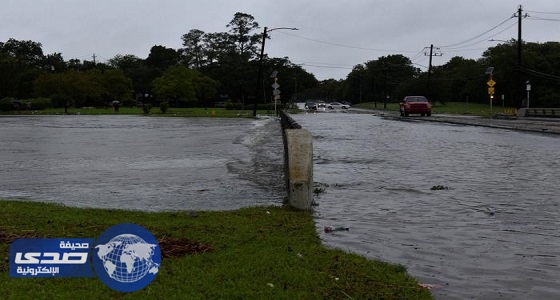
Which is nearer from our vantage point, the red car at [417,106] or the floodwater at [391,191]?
the floodwater at [391,191]

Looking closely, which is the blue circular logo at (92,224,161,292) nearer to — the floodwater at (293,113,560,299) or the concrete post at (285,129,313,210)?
the floodwater at (293,113,560,299)

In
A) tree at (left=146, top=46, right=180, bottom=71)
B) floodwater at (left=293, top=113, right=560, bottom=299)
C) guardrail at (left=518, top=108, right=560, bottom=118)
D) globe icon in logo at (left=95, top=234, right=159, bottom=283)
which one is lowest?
floodwater at (left=293, top=113, right=560, bottom=299)

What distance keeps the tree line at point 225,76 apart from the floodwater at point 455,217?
55.5 metres

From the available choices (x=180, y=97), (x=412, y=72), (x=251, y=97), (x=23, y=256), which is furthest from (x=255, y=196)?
(x=412, y=72)

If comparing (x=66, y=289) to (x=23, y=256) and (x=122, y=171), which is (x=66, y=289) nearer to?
(x=23, y=256)

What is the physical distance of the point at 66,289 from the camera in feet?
15.1

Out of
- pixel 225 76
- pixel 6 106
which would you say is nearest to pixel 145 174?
pixel 6 106

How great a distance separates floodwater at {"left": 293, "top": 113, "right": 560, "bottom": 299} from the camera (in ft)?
19.3

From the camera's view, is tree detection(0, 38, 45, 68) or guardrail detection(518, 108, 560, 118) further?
tree detection(0, 38, 45, 68)

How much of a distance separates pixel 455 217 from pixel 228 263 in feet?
15.0

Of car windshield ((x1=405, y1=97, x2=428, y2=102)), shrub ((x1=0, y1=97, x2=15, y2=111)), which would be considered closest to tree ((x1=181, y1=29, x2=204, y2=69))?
shrub ((x1=0, y1=97, x2=15, y2=111))

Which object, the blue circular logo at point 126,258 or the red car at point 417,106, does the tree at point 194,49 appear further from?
the blue circular logo at point 126,258

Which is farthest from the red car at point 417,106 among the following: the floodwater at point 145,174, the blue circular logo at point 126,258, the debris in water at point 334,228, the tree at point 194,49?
the tree at point 194,49

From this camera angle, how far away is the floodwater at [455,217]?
5.88 m
